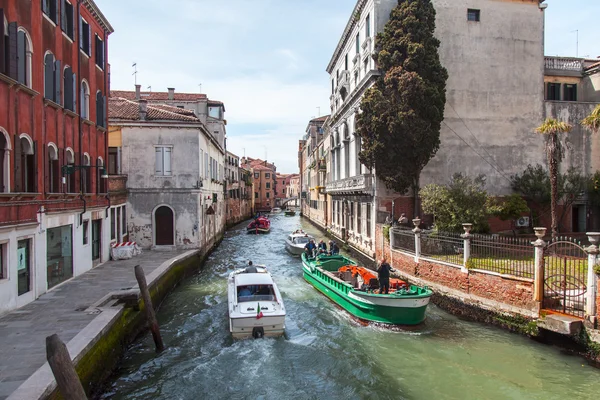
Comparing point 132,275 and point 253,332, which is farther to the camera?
point 132,275

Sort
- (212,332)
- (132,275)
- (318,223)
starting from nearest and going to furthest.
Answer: (212,332), (132,275), (318,223)

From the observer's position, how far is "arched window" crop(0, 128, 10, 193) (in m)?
9.52

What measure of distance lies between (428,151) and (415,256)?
5.13 metres

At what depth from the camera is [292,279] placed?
17672 millimetres

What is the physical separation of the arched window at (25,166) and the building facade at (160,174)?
30.1ft

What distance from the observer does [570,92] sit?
2098 centimetres

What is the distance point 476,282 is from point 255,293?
600cm

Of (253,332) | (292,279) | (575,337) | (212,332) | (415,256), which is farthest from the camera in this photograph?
(292,279)

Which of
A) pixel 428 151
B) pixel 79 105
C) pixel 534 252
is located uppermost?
pixel 79 105

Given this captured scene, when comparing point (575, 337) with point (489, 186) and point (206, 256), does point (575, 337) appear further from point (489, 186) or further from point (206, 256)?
point (206, 256)

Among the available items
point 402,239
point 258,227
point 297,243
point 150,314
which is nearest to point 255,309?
point 150,314

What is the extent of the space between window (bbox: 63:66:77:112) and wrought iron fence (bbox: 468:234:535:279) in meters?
12.6

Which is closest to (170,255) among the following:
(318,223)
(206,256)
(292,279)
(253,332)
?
(206,256)

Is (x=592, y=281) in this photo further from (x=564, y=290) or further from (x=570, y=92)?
(x=570, y=92)
